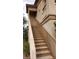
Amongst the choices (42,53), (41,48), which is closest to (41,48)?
(41,48)

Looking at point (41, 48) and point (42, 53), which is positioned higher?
point (41, 48)

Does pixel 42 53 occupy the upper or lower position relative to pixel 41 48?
lower

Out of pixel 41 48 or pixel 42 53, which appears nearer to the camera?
pixel 42 53

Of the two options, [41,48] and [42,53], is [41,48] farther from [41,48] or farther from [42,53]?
[42,53]
